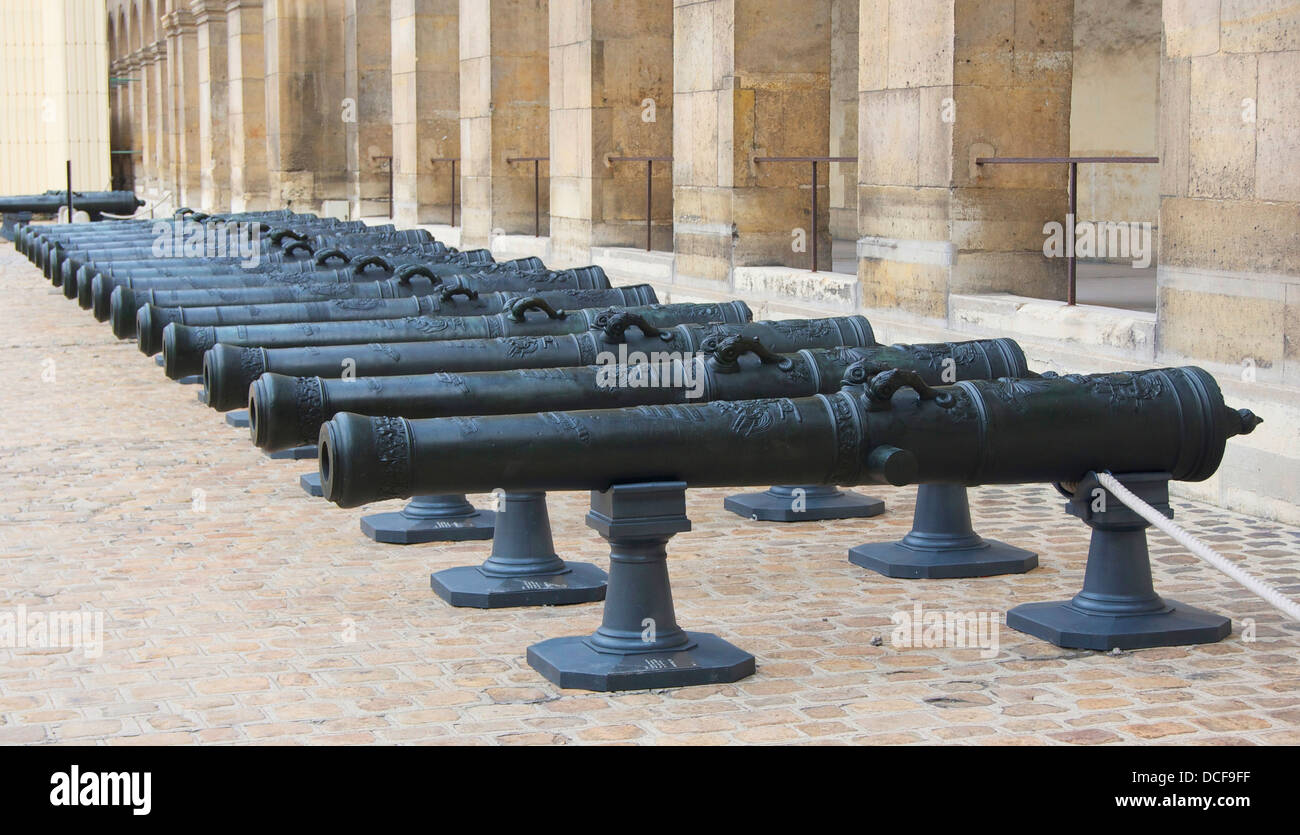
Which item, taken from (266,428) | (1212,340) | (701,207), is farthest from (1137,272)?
(266,428)

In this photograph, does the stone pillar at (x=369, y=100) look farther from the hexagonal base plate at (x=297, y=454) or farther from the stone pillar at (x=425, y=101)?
the hexagonal base plate at (x=297, y=454)

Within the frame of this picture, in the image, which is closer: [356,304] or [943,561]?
[943,561]

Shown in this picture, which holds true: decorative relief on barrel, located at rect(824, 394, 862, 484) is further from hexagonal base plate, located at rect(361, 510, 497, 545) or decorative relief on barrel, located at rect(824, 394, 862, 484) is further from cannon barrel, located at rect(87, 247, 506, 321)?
cannon barrel, located at rect(87, 247, 506, 321)

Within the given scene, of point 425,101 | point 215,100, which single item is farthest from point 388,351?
point 215,100

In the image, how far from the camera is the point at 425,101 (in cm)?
2319

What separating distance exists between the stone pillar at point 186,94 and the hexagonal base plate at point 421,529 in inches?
1408

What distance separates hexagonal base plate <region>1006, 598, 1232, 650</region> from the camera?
5.91 m

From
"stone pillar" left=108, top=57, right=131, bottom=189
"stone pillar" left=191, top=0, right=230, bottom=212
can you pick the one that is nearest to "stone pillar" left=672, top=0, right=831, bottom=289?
"stone pillar" left=191, top=0, right=230, bottom=212

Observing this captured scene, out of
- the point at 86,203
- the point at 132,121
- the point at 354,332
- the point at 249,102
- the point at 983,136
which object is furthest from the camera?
the point at 132,121

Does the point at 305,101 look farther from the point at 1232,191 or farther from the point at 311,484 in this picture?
the point at 1232,191

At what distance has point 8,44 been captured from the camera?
4859cm

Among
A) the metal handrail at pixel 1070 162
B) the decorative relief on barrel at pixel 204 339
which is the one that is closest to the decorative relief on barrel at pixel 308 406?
the decorative relief on barrel at pixel 204 339

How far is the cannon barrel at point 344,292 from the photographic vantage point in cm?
966

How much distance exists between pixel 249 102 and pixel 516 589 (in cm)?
2886
